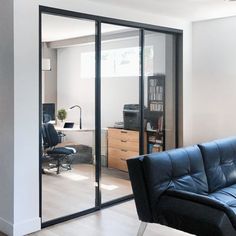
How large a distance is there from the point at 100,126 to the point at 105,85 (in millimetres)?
524

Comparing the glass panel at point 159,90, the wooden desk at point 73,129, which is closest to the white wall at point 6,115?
the wooden desk at point 73,129

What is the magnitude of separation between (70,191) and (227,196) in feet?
5.79

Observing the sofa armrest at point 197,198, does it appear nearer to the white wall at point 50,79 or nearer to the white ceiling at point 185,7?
the white wall at point 50,79

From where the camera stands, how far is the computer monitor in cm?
382

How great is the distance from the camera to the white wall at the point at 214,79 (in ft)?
16.4

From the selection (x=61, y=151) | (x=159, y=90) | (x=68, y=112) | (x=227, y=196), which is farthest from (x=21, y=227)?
(x=159, y=90)

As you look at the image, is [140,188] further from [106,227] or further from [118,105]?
[118,105]

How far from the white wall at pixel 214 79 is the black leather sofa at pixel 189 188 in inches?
51.3

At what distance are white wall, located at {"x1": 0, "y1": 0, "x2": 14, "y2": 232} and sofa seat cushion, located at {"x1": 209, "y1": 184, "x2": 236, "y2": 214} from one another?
1.93 metres

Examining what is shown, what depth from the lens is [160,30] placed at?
491cm

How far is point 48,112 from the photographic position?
3883 millimetres

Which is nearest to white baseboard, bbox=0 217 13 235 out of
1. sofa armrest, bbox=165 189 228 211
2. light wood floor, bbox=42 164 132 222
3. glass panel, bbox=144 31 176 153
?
light wood floor, bbox=42 164 132 222

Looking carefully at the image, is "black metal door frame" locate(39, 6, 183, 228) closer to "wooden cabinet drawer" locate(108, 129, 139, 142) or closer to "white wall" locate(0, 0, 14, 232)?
"wooden cabinet drawer" locate(108, 129, 139, 142)

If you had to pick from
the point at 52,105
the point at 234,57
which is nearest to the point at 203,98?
the point at 234,57
